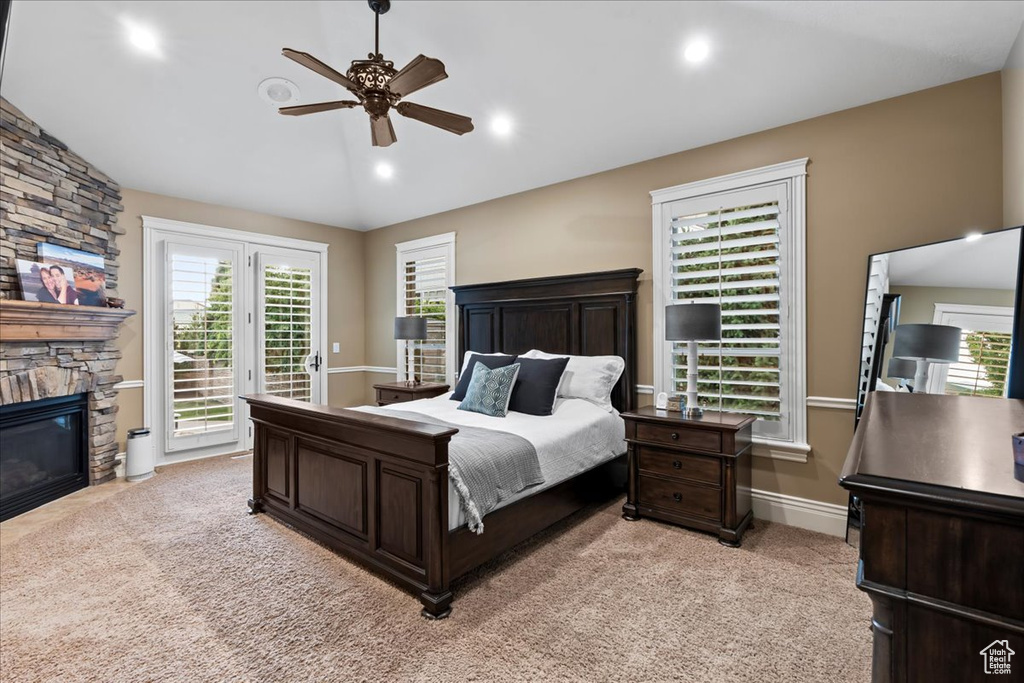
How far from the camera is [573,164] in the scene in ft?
14.1

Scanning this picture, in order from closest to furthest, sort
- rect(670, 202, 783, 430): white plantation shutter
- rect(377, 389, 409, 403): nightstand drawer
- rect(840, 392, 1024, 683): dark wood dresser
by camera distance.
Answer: rect(840, 392, 1024, 683): dark wood dresser
rect(670, 202, 783, 430): white plantation shutter
rect(377, 389, 409, 403): nightstand drawer

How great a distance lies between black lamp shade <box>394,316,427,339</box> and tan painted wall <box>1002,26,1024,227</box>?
4461mm

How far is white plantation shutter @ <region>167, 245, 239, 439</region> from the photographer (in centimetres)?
491

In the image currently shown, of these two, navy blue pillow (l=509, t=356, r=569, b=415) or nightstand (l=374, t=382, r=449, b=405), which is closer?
navy blue pillow (l=509, t=356, r=569, b=415)

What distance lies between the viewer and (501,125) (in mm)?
4039

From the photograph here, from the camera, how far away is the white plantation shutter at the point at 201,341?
16.1ft

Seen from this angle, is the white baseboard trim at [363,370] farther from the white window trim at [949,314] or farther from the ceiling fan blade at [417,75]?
the white window trim at [949,314]

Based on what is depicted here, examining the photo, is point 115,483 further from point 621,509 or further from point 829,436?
point 829,436

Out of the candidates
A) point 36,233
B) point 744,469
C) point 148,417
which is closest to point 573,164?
point 744,469

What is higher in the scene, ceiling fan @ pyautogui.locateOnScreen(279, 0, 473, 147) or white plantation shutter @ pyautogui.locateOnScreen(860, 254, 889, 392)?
ceiling fan @ pyautogui.locateOnScreen(279, 0, 473, 147)

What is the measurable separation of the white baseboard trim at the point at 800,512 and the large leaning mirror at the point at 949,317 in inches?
29.1

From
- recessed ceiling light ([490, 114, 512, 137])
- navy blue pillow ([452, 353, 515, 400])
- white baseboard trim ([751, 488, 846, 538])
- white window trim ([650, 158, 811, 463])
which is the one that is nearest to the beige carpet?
white baseboard trim ([751, 488, 846, 538])

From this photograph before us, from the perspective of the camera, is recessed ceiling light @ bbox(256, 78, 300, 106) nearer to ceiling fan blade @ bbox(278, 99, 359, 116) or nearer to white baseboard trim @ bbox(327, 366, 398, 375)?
ceiling fan blade @ bbox(278, 99, 359, 116)

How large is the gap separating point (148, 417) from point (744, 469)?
5.27m
